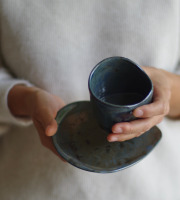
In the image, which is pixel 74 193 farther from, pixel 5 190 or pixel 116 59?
pixel 116 59

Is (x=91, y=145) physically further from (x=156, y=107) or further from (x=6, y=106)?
(x=6, y=106)

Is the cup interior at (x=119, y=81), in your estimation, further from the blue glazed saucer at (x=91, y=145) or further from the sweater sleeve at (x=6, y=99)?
the sweater sleeve at (x=6, y=99)

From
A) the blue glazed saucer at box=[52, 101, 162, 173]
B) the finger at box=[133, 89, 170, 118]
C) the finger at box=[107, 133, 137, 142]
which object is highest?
the finger at box=[133, 89, 170, 118]

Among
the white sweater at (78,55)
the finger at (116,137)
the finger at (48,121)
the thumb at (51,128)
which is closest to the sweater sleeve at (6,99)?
the white sweater at (78,55)

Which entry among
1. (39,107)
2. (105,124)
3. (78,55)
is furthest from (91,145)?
(78,55)

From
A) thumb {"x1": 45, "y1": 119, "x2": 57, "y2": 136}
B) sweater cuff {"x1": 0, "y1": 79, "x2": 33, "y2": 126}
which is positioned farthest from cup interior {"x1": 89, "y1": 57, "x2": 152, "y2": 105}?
sweater cuff {"x1": 0, "y1": 79, "x2": 33, "y2": 126}

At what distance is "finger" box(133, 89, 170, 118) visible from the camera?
427 mm

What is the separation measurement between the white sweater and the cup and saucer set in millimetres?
170

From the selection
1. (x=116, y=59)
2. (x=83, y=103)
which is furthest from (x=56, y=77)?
(x=116, y=59)

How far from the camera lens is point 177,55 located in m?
0.74

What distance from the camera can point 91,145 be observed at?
501 millimetres

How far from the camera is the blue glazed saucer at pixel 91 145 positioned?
1.54ft

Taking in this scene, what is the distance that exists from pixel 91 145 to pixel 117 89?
0.14 m

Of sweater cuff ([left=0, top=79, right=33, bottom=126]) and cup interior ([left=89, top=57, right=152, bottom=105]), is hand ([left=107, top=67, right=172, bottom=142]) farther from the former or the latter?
sweater cuff ([left=0, top=79, right=33, bottom=126])
